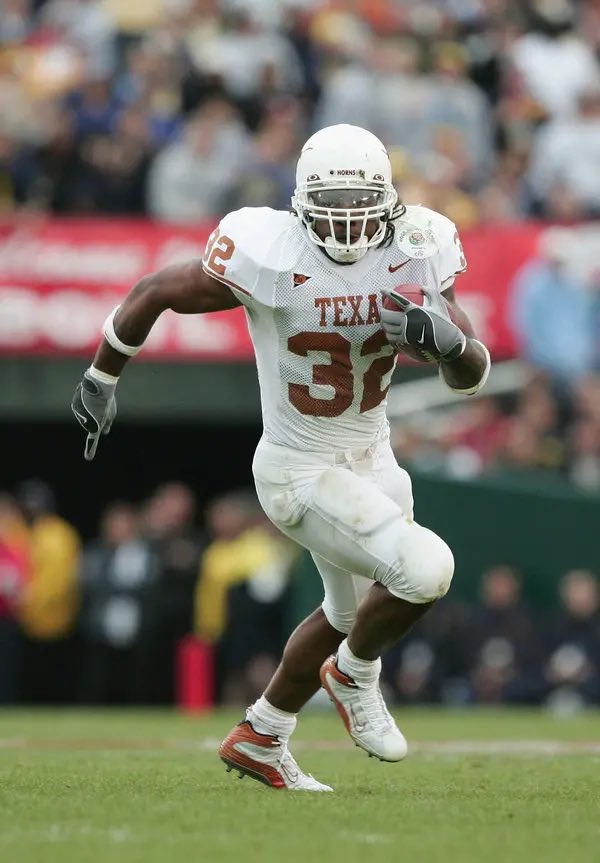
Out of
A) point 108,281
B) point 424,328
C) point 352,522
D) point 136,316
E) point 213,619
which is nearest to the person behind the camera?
point 424,328

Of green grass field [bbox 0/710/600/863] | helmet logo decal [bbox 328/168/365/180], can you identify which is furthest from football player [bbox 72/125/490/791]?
green grass field [bbox 0/710/600/863]

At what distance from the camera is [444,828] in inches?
187

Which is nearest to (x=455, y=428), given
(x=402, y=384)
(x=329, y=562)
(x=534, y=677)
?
(x=402, y=384)

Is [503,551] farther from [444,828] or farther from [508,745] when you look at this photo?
[444,828]

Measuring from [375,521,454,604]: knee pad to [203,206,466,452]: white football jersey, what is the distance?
17.9 inches

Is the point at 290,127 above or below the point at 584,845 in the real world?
above

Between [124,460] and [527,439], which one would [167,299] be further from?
[124,460]

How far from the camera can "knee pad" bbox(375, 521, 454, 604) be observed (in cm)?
535

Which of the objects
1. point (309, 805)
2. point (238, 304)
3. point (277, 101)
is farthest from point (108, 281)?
point (309, 805)

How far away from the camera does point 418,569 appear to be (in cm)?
535

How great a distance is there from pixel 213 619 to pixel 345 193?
6.85 metres

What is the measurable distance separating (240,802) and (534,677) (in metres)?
6.15

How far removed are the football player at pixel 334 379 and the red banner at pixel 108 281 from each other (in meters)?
6.43

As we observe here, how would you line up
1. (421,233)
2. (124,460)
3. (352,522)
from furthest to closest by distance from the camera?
(124,460)
(421,233)
(352,522)
